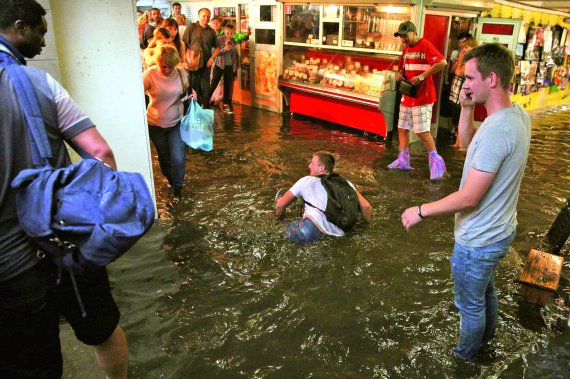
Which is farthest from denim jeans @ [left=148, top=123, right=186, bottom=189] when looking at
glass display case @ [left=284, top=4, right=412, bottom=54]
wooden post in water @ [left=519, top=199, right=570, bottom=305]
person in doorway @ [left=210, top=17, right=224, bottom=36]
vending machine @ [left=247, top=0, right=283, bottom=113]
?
person in doorway @ [left=210, top=17, right=224, bottom=36]

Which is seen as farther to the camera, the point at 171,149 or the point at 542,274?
the point at 171,149

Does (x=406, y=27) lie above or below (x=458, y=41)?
above

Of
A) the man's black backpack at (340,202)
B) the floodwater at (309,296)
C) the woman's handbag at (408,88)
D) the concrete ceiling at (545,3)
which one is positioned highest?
the concrete ceiling at (545,3)

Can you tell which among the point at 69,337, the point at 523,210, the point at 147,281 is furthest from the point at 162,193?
the point at 523,210

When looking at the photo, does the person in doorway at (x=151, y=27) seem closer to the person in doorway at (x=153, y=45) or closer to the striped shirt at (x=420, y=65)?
the person in doorway at (x=153, y=45)

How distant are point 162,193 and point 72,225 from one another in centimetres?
404

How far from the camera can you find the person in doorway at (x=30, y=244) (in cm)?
170

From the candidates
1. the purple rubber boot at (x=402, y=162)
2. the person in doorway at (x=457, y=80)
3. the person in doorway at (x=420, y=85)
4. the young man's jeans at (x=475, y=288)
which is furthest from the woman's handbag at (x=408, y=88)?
the young man's jeans at (x=475, y=288)

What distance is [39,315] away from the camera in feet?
5.90

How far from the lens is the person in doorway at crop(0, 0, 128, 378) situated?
170 centimetres

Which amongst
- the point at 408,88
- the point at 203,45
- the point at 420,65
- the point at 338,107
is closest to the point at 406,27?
the point at 420,65

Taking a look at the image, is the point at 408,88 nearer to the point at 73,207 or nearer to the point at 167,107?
the point at 167,107

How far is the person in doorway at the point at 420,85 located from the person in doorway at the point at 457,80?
4.32 ft

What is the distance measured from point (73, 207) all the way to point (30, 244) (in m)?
0.31
